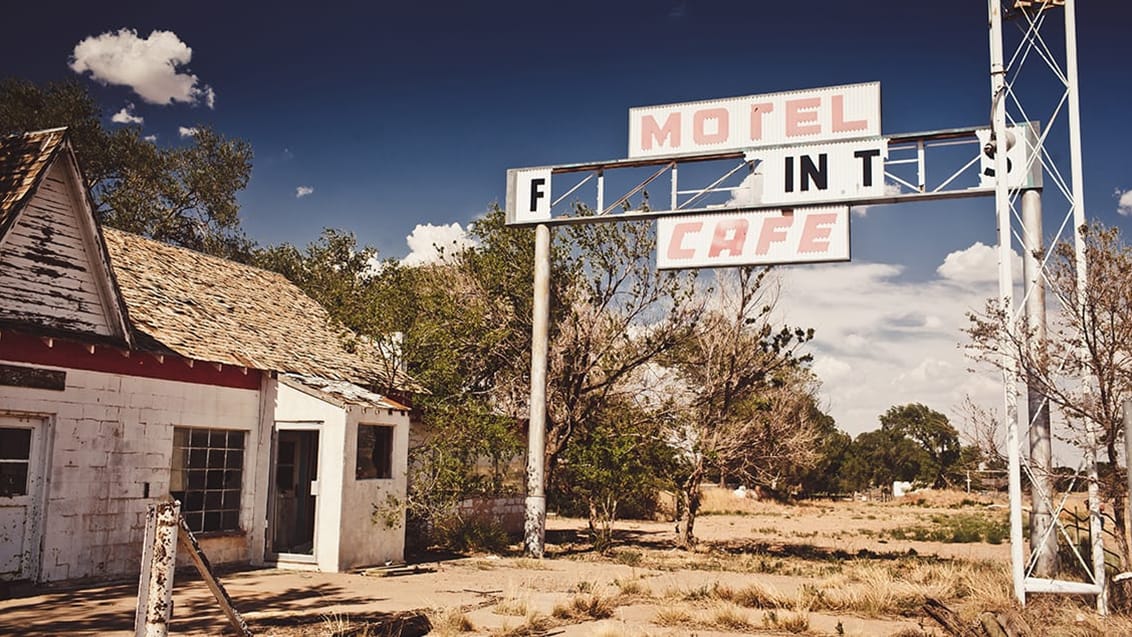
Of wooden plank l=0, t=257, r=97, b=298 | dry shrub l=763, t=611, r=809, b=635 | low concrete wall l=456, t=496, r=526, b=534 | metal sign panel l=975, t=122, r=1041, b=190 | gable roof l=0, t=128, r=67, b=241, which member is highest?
metal sign panel l=975, t=122, r=1041, b=190

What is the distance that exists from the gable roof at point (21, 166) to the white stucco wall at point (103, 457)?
2425 millimetres

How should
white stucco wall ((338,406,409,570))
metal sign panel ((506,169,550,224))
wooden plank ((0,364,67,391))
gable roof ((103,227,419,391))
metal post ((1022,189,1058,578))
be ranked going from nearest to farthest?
wooden plank ((0,364,67,391)) → metal post ((1022,189,1058,578)) → white stucco wall ((338,406,409,570)) → gable roof ((103,227,419,391)) → metal sign panel ((506,169,550,224))

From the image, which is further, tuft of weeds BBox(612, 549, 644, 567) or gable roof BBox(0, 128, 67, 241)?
tuft of weeds BBox(612, 549, 644, 567)

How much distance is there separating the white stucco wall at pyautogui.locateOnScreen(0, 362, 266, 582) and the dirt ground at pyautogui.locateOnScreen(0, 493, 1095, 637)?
2.61 feet

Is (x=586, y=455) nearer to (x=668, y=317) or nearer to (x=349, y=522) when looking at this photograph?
(x=668, y=317)

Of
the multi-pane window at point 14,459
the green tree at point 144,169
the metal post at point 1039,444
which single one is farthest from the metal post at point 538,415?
the green tree at point 144,169

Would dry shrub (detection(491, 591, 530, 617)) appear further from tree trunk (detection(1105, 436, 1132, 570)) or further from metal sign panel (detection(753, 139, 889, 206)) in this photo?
metal sign panel (detection(753, 139, 889, 206))

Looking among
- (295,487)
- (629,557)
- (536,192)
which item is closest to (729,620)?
(629,557)

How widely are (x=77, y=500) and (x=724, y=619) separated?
922 cm

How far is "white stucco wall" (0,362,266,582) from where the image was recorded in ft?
42.0

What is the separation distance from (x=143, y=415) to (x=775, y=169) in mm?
11583

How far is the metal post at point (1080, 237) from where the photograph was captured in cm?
1159

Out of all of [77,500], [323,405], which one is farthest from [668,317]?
[77,500]

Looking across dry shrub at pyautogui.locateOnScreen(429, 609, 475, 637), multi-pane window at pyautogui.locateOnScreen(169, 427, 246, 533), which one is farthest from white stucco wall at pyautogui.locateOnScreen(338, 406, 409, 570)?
dry shrub at pyautogui.locateOnScreen(429, 609, 475, 637)
